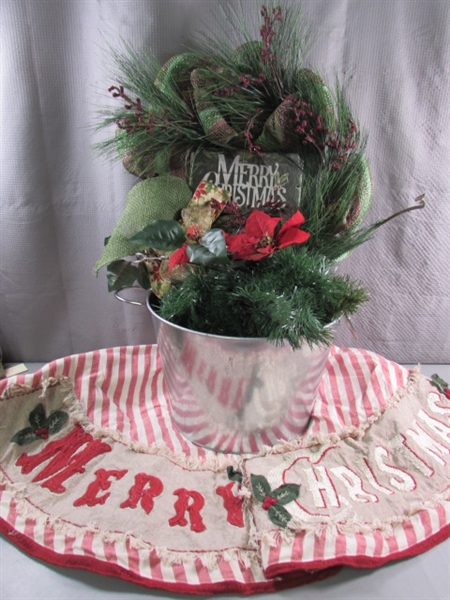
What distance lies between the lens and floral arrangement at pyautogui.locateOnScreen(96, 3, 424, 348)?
A: 48 cm

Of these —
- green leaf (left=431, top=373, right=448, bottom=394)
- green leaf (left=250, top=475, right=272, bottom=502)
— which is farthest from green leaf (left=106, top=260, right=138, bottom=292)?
green leaf (left=431, top=373, right=448, bottom=394)

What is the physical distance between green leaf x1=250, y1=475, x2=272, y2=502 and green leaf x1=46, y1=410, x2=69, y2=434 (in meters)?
0.26

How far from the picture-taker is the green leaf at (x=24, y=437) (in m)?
0.55

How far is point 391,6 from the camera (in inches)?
24.3

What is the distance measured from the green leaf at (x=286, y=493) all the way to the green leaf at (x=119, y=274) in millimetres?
320

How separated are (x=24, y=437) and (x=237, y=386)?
0.89 feet

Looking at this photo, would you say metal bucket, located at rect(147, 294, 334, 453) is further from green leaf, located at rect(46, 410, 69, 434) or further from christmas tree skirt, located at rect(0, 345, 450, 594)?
green leaf, located at rect(46, 410, 69, 434)

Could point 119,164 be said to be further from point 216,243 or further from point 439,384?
point 439,384

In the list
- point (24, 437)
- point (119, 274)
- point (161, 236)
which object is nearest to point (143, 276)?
point (119, 274)

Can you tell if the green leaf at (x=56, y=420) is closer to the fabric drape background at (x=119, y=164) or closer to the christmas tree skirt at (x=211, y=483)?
the christmas tree skirt at (x=211, y=483)

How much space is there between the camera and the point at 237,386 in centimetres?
52

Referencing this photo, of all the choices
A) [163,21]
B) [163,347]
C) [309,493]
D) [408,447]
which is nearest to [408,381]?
[408,447]

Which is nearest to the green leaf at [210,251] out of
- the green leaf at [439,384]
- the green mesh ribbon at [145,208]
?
the green mesh ribbon at [145,208]

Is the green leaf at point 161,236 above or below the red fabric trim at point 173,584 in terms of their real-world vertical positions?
above
